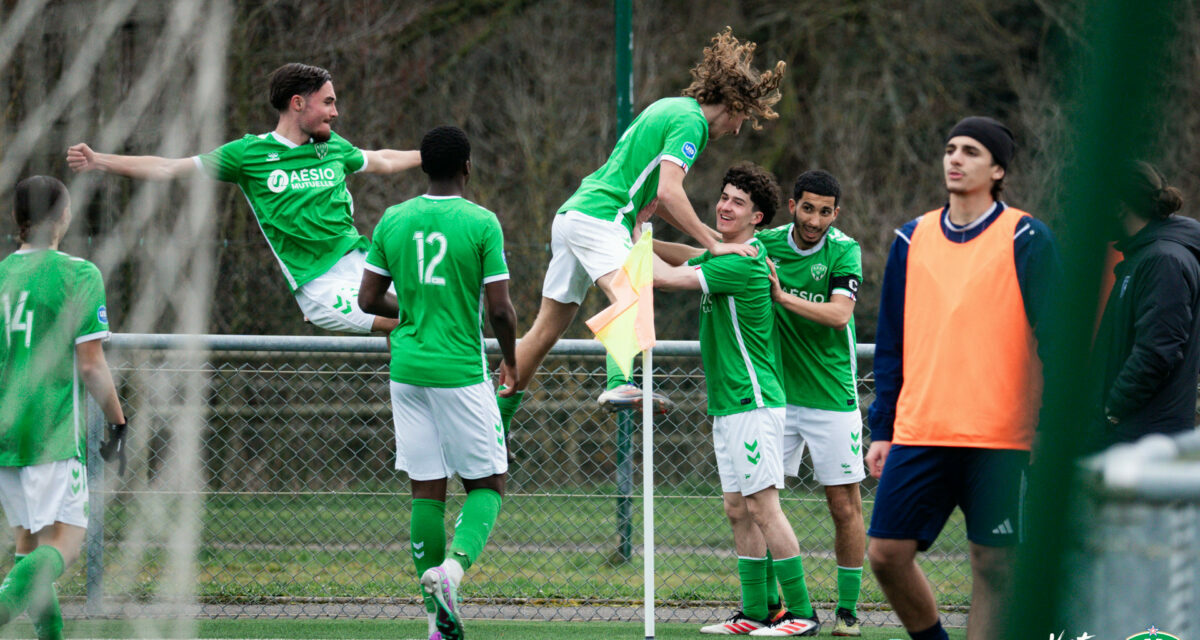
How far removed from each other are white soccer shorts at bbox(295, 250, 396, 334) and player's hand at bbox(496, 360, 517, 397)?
0.75m

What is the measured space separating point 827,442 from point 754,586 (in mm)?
814

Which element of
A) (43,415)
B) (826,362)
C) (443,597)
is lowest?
(443,597)

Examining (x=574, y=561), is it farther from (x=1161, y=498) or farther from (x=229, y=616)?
(x=1161, y=498)

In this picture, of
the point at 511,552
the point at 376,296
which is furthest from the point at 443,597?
the point at 511,552

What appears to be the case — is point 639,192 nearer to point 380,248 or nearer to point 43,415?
point 380,248

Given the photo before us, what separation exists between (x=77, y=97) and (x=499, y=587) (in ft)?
16.0

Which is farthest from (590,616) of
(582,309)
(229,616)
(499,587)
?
(582,309)

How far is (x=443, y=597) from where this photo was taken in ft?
14.4

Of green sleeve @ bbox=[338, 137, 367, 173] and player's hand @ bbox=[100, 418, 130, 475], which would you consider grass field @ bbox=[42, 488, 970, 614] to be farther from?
player's hand @ bbox=[100, 418, 130, 475]

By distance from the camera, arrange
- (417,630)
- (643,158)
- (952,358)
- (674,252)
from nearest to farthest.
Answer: (952,358), (643,158), (417,630), (674,252)

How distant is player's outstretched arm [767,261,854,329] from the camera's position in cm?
552

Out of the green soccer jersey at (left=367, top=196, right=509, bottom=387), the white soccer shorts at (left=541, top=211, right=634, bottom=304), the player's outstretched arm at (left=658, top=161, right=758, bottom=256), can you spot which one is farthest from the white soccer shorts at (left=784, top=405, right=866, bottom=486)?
the green soccer jersey at (left=367, top=196, right=509, bottom=387)

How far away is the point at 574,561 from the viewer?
23.5 feet

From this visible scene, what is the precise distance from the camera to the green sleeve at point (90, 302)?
2963mm
